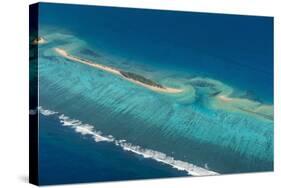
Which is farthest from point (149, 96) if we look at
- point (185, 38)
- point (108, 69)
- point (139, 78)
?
point (185, 38)

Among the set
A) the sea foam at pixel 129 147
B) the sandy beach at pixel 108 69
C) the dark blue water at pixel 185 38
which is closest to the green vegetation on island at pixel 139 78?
the sandy beach at pixel 108 69

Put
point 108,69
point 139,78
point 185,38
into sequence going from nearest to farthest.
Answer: point 108,69 < point 139,78 < point 185,38

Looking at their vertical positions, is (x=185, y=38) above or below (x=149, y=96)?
above

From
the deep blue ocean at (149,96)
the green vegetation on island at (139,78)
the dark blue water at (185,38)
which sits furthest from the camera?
the green vegetation on island at (139,78)

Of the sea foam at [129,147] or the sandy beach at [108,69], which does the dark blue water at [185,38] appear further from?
the sea foam at [129,147]

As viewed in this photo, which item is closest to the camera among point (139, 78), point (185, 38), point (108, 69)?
point (108, 69)

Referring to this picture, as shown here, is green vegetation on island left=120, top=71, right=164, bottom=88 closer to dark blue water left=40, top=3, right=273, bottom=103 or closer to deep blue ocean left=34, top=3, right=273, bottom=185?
deep blue ocean left=34, top=3, right=273, bottom=185

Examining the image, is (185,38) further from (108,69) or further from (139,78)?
(108,69)
